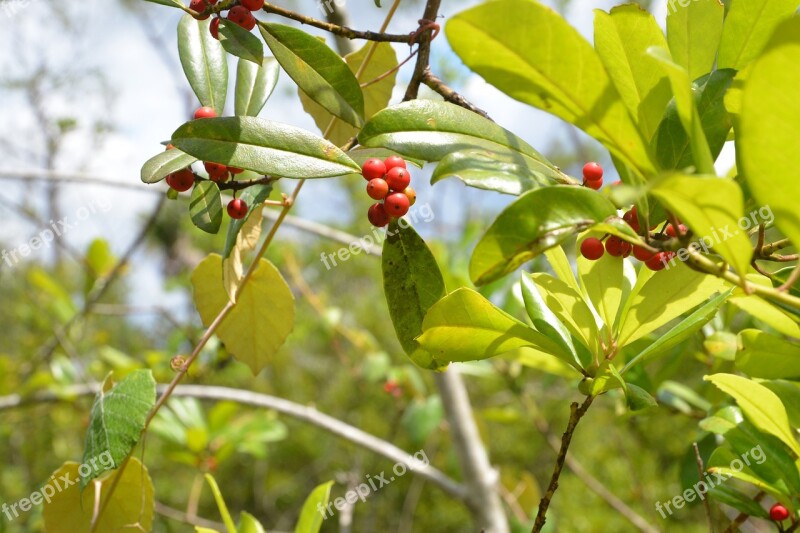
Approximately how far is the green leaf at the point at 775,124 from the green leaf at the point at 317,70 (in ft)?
1.05

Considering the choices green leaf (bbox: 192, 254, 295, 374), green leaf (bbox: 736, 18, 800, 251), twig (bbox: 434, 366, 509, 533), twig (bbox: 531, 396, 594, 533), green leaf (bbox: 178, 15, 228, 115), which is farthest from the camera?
twig (bbox: 434, 366, 509, 533)

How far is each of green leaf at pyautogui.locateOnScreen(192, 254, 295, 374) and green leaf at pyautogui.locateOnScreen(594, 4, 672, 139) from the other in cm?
41

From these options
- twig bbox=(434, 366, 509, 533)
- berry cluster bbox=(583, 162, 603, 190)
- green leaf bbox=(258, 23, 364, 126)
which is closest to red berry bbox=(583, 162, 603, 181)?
berry cluster bbox=(583, 162, 603, 190)

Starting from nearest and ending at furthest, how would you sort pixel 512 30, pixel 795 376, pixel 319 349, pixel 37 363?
pixel 512 30, pixel 795 376, pixel 37 363, pixel 319 349

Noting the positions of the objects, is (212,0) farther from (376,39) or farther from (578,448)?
(578,448)

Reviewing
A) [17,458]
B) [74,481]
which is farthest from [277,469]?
[74,481]

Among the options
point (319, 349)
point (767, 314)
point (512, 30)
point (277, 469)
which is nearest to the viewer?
point (512, 30)

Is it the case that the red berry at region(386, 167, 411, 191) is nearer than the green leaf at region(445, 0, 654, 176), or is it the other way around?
the green leaf at region(445, 0, 654, 176)

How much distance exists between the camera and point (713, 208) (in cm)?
33

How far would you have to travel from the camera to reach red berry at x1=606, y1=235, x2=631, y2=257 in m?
0.55

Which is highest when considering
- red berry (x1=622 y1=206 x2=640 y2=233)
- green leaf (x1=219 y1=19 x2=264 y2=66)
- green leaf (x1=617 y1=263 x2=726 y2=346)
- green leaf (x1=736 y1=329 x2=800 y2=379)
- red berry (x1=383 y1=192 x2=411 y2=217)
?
green leaf (x1=219 y1=19 x2=264 y2=66)

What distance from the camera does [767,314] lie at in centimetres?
47

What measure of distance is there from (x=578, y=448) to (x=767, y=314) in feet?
17.2

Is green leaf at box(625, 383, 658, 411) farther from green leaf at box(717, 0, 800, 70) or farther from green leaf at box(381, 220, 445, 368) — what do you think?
green leaf at box(717, 0, 800, 70)
